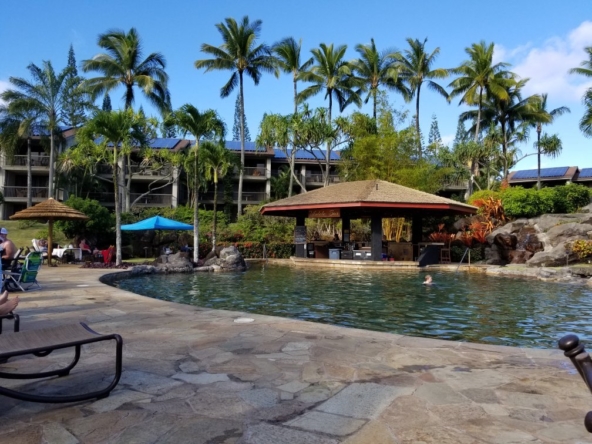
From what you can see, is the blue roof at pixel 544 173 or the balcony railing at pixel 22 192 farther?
the blue roof at pixel 544 173

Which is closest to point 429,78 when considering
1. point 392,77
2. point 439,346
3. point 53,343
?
point 392,77

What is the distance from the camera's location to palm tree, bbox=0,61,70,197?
29.0 metres

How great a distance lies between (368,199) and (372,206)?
361 millimetres

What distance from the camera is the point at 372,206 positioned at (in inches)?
785

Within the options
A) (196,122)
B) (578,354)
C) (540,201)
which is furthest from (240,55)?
(578,354)

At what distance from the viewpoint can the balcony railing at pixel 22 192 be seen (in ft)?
109

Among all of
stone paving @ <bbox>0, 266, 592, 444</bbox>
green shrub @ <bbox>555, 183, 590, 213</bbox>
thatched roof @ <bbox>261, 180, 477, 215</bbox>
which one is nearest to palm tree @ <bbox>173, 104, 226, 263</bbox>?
thatched roof @ <bbox>261, 180, 477, 215</bbox>

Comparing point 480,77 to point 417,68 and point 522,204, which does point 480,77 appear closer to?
point 417,68

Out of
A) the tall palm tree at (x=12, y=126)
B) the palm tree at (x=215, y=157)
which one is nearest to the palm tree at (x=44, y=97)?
the tall palm tree at (x=12, y=126)

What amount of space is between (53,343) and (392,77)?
35696mm

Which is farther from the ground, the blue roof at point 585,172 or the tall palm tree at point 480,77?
the tall palm tree at point 480,77

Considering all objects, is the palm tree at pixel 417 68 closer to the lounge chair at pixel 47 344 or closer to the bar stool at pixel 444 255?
the bar stool at pixel 444 255

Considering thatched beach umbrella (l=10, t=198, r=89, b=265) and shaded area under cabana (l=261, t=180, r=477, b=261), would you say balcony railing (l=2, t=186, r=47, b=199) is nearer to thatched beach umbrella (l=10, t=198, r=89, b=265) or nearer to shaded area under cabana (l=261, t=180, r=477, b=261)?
thatched beach umbrella (l=10, t=198, r=89, b=265)

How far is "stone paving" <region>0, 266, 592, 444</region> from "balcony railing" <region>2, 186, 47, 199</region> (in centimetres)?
3299
